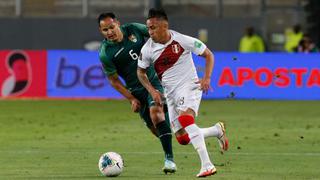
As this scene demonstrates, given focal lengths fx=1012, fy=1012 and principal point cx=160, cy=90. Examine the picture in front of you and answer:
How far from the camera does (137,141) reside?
673 inches

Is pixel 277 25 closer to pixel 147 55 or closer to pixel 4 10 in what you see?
pixel 4 10

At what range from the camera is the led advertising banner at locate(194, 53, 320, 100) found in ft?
86.3

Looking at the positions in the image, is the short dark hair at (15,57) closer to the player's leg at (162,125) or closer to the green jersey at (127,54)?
the green jersey at (127,54)

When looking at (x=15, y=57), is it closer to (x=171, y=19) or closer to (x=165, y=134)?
(x=171, y=19)

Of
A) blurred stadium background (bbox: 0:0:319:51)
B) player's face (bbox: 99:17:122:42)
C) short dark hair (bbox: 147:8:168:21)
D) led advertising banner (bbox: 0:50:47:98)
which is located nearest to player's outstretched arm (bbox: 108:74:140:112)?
player's face (bbox: 99:17:122:42)

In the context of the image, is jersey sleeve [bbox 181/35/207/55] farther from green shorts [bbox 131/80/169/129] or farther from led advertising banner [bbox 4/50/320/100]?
led advertising banner [bbox 4/50/320/100]

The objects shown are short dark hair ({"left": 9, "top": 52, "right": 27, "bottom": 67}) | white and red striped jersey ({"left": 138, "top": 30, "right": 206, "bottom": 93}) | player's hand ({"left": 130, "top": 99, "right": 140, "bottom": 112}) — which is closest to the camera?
white and red striped jersey ({"left": 138, "top": 30, "right": 206, "bottom": 93})

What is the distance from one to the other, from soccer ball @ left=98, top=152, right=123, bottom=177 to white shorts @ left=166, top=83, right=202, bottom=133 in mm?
861

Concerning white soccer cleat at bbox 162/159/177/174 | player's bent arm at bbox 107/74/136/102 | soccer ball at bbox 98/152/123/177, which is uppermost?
player's bent arm at bbox 107/74/136/102

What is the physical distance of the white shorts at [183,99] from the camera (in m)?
11.9

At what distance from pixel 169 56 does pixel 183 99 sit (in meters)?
0.55

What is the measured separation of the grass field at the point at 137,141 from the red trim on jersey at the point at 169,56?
132 cm

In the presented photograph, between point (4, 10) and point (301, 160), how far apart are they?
23034 millimetres

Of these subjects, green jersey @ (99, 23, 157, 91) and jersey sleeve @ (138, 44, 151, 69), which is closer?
jersey sleeve @ (138, 44, 151, 69)
